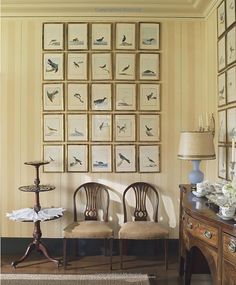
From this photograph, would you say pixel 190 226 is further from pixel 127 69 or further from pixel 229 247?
pixel 127 69

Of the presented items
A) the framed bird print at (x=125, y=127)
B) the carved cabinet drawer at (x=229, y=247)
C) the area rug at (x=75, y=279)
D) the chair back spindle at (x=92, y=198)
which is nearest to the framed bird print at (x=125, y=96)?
the framed bird print at (x=125, y=127)

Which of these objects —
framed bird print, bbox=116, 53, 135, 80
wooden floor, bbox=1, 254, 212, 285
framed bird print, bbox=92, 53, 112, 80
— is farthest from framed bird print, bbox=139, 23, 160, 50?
wooden floor, bbox=1, 254, 212, 285

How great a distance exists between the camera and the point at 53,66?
160 inches

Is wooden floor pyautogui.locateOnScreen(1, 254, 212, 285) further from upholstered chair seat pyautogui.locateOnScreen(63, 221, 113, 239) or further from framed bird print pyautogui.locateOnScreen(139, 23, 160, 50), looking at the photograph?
framed bird print pyautogui.locateOnScreen(139, 23, 160, 50)

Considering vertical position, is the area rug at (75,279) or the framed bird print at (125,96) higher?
the framed bird print at (125,96)

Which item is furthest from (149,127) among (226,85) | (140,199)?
(226,85)

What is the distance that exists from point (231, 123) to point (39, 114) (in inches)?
86.8

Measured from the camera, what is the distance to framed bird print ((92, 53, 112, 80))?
4047mm

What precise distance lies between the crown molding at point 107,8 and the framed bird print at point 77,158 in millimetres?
1581

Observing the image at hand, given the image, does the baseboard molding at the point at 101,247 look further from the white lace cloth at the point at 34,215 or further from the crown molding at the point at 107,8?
the crown molding at the point at 107,8

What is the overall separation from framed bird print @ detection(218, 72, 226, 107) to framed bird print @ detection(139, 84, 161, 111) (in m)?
0.76

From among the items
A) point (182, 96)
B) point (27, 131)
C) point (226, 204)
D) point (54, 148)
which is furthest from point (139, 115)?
point (226, 204)

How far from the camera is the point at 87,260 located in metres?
3.84

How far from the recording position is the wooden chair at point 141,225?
3.51 m
